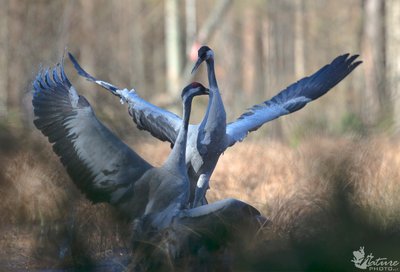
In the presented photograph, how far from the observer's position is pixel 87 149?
700cm

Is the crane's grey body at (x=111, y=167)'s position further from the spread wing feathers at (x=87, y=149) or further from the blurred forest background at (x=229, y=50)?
the blurred forest background at (x=229, y=50)

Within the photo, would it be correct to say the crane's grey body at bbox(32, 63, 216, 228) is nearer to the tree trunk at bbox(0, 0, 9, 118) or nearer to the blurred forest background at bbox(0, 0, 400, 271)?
the blurred forest background at bbox(0, 0, 400, 271)

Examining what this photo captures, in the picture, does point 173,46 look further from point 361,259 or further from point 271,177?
point 361,259

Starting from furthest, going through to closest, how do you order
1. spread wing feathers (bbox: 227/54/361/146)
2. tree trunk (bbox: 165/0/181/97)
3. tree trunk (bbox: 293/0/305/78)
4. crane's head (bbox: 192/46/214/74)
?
tree trunk (bbox: 293/0/305/78), tree trunk (bbox: 165/0/181/97), spread wing feathers (bbox: 227/54/361/146), crane's head (bbox: 192/46/214/74)

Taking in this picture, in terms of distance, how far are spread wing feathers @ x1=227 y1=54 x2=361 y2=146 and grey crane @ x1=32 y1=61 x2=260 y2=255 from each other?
1.90 meters

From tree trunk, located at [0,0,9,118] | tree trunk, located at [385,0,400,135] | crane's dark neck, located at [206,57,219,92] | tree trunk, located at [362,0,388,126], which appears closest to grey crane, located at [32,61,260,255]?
crane's dark neck, located at [206,57,219,92]

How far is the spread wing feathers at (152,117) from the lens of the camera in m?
8.73

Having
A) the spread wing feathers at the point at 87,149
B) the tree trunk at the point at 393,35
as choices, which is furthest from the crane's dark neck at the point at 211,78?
the tree trunk at the point at 393,35

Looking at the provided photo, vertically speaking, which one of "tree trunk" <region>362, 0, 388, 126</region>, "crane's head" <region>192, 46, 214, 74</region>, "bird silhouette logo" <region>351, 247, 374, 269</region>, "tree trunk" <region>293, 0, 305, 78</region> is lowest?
"bird silhouette logo" <region>351, 247, 374, 269</region>

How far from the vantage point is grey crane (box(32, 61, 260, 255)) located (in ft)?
22.6

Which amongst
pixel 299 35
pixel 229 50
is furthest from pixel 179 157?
pixel 299 35

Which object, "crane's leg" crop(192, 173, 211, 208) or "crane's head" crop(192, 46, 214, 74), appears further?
"crane's head" crop(192, 46, 214, 74)

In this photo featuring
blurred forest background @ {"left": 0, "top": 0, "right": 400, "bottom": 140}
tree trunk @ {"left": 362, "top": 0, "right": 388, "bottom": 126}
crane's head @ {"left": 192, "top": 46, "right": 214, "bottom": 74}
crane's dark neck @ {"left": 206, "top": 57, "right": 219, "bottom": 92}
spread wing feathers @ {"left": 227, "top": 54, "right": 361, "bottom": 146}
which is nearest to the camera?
crane's dark neck @ {"left": 206, "top": 57, "right": 219, "bottom": 92}

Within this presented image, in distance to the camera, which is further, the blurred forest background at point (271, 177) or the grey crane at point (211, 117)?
the grey crane at point (211, 117)
